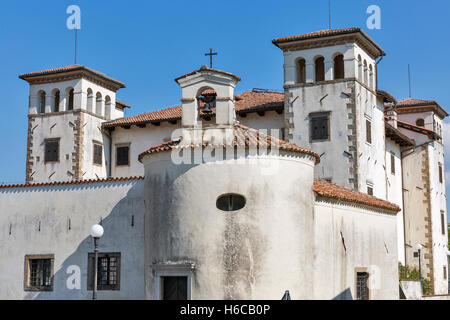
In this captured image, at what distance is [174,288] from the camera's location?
2130cm

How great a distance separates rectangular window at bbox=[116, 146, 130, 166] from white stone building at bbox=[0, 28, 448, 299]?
24.6 inches

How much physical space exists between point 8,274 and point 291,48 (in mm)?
18895

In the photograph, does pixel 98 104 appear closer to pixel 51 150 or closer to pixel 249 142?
pixel 51 150

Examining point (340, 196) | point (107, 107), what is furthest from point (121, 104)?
point (340, 196)

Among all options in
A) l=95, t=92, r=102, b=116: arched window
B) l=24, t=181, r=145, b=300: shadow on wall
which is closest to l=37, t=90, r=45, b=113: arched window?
l=95, t=92, r=102, b=116: arched window

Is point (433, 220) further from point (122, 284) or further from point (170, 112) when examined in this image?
point (122, 284)

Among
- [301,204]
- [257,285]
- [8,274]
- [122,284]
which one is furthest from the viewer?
[8,274]

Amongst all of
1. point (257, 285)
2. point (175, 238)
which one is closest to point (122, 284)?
point (175, 238)

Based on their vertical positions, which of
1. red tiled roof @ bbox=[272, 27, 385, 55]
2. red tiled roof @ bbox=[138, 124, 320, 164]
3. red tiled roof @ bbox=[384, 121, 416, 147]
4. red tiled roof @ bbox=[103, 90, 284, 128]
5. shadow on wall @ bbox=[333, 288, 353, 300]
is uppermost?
red tiled roof @ bbox=[272, 27, 385, 55]

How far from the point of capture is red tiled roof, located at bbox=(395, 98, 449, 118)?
4750 cm

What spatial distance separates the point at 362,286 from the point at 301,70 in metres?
14.9

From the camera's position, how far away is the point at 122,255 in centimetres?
2447

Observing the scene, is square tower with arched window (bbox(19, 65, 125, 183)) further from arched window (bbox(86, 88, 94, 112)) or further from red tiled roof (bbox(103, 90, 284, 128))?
red tiled roof (bbox(103, 90, 284, 128))

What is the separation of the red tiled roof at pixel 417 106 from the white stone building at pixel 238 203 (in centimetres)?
908
